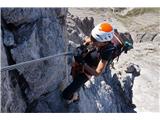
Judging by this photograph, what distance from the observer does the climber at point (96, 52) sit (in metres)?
8.37

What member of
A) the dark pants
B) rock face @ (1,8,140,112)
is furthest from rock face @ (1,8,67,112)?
the dark pants

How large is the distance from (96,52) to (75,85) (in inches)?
41.7

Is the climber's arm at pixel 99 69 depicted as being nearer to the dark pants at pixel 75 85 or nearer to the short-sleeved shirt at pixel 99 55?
the short-sleeved shirt at pixel 99 55

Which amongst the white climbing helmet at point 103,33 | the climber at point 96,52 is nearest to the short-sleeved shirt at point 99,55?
the climber at point 96,52

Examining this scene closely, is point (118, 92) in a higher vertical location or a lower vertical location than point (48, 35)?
lower

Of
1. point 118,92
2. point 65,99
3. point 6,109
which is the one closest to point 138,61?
point 118,92

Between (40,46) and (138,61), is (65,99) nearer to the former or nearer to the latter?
(40,46)

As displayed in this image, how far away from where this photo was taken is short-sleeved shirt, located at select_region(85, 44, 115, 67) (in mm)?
8383

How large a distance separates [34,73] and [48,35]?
1.04 m

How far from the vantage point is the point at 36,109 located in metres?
9.47

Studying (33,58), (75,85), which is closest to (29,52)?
(33,58)

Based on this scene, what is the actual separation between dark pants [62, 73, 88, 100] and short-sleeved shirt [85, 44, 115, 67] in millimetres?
377
